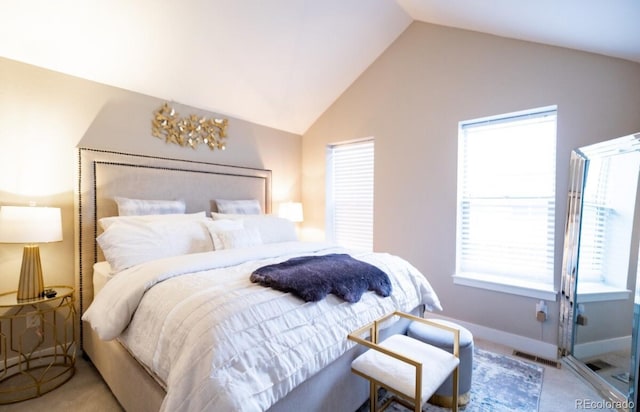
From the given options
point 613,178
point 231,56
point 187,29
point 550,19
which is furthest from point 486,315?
point 187,29

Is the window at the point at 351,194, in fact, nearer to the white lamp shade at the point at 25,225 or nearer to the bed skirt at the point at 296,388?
the bed skirt at the point at 296,388

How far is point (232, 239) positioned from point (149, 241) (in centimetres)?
60

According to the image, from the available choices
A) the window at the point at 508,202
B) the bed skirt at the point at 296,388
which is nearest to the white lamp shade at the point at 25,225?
the bed skirt at the point at 296,388

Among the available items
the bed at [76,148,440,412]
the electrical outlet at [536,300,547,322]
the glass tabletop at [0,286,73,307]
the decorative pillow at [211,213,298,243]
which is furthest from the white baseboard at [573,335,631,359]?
the glass tabletop at [0,286,73,307]

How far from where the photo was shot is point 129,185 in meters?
2.63

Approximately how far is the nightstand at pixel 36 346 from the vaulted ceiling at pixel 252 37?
1828mm

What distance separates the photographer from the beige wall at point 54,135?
212 cm

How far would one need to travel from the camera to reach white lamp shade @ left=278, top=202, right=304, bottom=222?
3834 millimetres

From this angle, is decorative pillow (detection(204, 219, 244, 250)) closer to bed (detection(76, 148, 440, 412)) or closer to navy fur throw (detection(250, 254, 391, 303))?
bed (detection(76, 148, 440, 412))

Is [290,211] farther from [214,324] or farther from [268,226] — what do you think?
[214,324]

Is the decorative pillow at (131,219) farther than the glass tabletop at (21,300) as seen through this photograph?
Yes

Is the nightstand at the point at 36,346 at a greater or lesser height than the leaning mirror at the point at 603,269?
lesser

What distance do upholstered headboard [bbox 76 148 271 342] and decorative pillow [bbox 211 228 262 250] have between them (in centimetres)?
79

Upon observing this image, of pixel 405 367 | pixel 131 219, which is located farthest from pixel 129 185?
pixel 405 367
